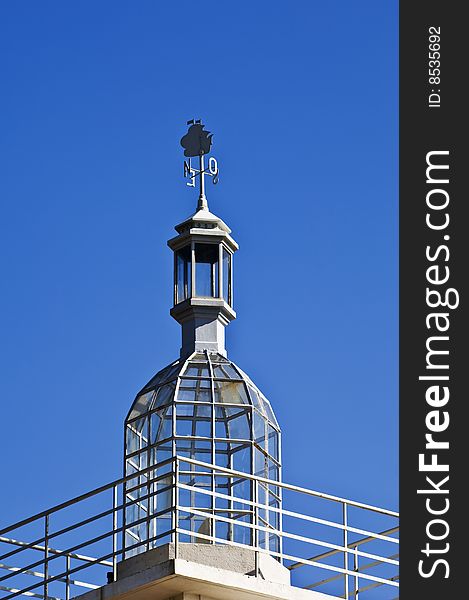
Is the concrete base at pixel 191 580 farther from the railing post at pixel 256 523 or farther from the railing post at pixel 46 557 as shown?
the railing post at pixel 46 557

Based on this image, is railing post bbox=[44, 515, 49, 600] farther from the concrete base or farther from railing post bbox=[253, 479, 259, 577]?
railing post bbox=[253, 479, 259, 577]

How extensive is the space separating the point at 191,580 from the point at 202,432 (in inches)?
163

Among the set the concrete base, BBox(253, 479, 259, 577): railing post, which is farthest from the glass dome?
the concrete base

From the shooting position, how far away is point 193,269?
2456 cm

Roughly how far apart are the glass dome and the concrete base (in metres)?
1.82

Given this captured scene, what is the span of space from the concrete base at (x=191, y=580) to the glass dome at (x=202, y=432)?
1.82 m

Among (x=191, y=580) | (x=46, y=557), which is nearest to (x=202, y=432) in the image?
(x=46, y=557)

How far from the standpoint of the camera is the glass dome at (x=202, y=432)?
2345 centimetres

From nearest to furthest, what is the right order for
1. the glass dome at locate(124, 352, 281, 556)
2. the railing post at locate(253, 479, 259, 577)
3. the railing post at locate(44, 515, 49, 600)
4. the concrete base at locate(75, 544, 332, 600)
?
the concrete base at locate(75, 544, 332, 600) → the railing post at locate(253, 479, 259, 577) → the railing post at locate(44, 515, 49, 600) → the glass dome at locate(124, 352, 281, 556)

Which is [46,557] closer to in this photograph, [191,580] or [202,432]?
[191,580]

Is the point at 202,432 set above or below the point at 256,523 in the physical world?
above

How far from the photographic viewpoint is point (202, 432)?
23.7 meters

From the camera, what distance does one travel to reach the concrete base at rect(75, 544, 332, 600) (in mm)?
19781

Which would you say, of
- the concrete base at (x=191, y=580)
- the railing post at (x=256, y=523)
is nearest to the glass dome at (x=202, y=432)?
the railing post at (x=256, y=523)
